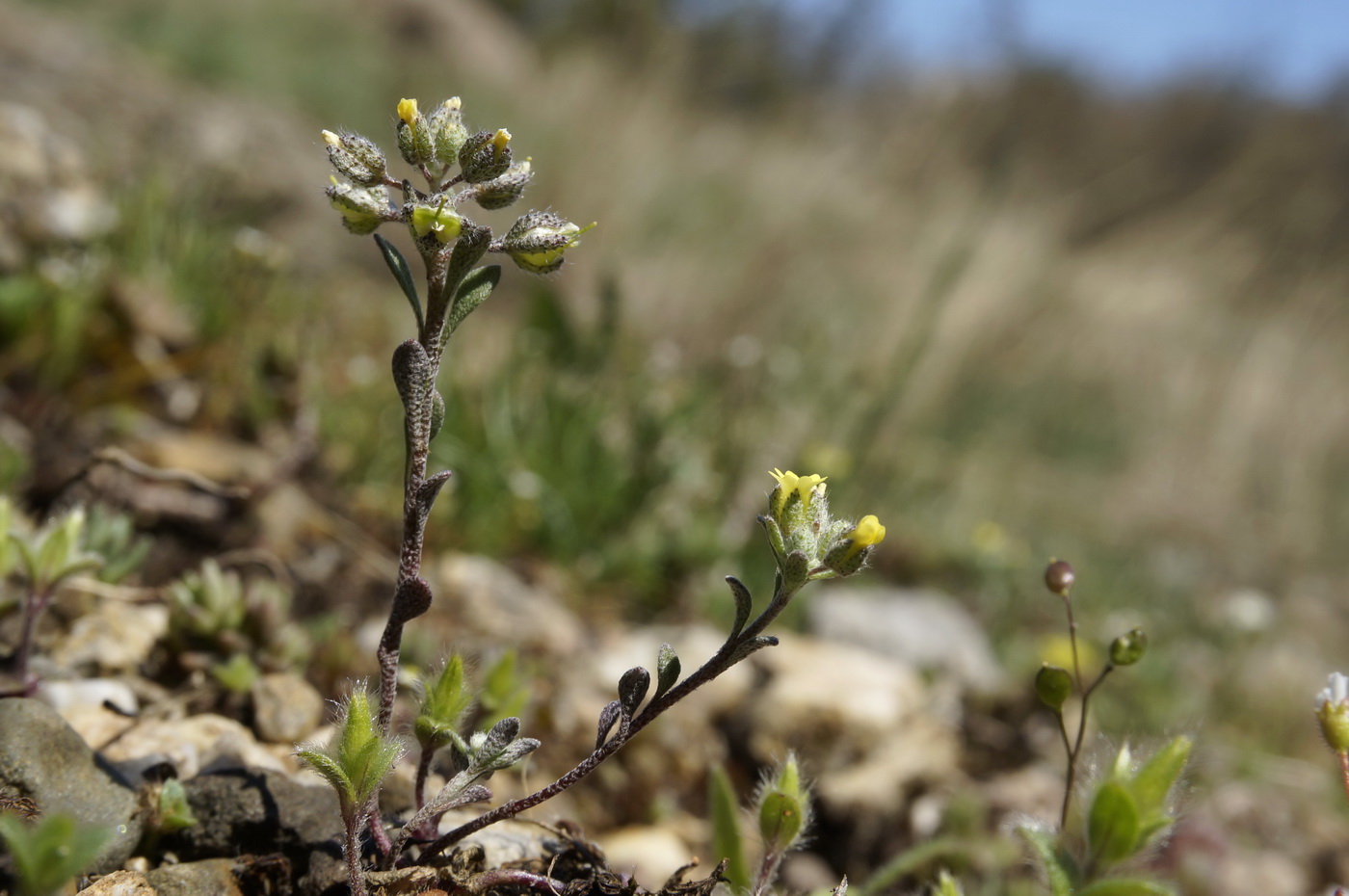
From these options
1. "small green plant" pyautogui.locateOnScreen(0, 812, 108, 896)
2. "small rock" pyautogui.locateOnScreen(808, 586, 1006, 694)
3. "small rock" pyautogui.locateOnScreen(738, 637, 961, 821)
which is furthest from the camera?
"small rock" pyautogui.locateOnScreen(808, 586, 1006, 694)

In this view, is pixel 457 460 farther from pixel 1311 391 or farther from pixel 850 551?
pixel 1311 391

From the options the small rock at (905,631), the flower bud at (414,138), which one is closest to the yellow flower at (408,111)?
the flower bud at (414,138)

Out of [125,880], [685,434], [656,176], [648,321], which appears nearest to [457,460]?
[685,434]

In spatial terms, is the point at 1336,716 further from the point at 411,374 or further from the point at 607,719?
the point at 411,374

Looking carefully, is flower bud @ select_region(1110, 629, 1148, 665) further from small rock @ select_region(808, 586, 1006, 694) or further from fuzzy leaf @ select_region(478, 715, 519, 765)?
small rock @ select_region(808, 586, 1006, 694)

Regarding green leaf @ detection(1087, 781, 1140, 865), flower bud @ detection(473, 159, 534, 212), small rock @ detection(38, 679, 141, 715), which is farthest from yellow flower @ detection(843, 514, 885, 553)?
small rock @ detection(38, 679, 141, 715)

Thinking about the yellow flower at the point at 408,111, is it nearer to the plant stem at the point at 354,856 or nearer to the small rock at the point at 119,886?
the plant stem at the point at 354,856
